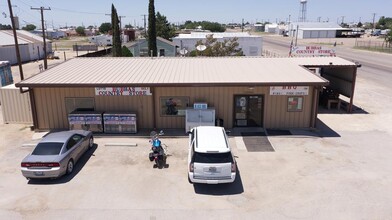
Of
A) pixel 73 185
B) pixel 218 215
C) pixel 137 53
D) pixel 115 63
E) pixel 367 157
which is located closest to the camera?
pixel 218 215

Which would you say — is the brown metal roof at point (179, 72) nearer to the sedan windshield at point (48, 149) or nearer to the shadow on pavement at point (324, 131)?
the shadow on pavement at point (324, 131)

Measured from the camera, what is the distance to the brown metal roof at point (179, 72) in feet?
59.2

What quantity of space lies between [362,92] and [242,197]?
23.0 meters

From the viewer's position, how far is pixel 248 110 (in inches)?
762

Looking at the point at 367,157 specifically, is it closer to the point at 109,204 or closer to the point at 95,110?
the point at 109,204

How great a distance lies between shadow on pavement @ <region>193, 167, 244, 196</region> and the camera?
12516 millimetres

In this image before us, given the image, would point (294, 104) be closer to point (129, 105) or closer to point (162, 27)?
point (129, 105)

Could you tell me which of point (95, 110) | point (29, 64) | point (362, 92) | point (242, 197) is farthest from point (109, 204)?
point (29, 64)

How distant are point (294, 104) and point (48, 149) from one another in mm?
13502

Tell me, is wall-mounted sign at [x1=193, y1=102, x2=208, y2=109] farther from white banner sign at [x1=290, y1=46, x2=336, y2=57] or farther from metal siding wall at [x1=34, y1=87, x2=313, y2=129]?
white banner sign at [x1=290, y1=46, x2=336, y2=57]

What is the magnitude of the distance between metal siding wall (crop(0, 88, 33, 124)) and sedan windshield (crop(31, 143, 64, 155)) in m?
8.20

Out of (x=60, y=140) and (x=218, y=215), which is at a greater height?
(x=60, y=140)

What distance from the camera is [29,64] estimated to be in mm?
50281

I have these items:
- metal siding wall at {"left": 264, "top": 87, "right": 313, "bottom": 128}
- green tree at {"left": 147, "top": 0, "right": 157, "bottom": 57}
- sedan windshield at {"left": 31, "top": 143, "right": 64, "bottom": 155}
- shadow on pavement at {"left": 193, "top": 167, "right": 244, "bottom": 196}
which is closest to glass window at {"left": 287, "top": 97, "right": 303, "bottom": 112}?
metal siding wall at {"left": 264, "top": 87, "right": 313, "bottom": 128}
